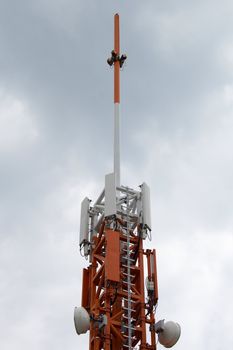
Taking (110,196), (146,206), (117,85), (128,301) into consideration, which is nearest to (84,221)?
(110,196)

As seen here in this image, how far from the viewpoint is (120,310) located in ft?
124

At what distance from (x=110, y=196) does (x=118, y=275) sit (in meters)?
5.26

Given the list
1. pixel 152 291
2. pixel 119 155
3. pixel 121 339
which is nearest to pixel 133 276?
pixel 152 291

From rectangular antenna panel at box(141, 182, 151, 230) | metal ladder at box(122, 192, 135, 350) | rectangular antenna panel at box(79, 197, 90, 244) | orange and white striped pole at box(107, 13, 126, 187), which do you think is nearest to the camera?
metal ladder at box(122, 192, 135, 350)

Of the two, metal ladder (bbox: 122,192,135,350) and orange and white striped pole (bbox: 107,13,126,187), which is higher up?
orange and white striped pole (bbox: 107,13,126,187)

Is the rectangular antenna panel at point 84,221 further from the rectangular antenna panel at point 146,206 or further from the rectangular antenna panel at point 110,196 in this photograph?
the rectangular antenna panel at point 146,206

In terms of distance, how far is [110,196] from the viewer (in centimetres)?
4066

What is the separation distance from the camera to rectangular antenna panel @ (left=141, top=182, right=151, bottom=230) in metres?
40.9

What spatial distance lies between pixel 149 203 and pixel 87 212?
420cm

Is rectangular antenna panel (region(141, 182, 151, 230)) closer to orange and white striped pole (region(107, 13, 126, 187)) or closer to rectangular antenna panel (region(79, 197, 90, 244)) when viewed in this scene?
orange and white striped pole (region(107, 13, 126, 187))

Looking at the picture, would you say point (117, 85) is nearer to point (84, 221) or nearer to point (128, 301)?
point (84, 221)

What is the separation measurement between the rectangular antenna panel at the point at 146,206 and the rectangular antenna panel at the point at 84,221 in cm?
396

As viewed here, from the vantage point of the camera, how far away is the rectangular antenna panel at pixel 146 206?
134 feet

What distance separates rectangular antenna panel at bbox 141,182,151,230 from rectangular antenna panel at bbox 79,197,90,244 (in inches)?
156
